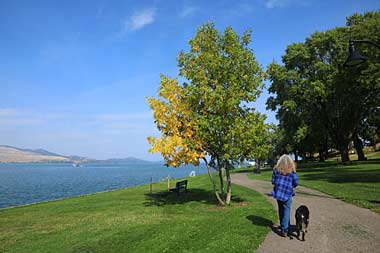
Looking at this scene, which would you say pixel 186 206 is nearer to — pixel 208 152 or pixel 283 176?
pixel 208 152

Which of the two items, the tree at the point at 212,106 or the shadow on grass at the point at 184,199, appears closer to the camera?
the tree at the point at 212,106

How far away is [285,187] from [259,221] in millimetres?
2452

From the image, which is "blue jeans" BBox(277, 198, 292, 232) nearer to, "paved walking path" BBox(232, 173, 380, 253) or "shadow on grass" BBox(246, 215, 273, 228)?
"paved walking path" BBox(232, 173, 380, 253)

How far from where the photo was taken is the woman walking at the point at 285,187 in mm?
8289

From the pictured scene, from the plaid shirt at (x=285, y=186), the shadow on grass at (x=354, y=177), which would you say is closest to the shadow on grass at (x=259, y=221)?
the plaid shirt at (x=285, y=186)

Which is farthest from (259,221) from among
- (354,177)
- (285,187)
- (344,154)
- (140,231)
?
(344,154)

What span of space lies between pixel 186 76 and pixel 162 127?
258cm

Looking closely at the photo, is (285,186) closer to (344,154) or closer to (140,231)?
(140,231)

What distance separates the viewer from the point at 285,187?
27.3 feet

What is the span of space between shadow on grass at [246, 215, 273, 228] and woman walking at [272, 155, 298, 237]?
132 cm

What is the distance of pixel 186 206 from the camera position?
15.8m

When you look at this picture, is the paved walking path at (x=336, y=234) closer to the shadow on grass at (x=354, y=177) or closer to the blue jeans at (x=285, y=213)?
the blue jeans at (x=285, y=213)

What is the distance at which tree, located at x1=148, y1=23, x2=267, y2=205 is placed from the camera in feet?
44.2

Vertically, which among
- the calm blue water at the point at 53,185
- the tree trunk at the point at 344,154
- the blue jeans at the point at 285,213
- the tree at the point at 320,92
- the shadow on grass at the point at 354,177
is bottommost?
the calm blue water at the point at 53,185
